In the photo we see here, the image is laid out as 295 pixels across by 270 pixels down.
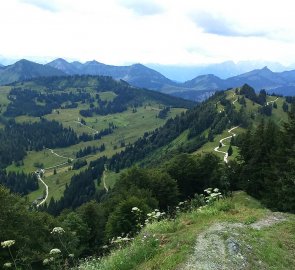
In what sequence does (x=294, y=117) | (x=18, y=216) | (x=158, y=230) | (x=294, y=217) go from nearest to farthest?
1. (x=158, y=230)
2. (x=294, y=217)
3. (x=18, y=216)
4. (x=294, y=117)

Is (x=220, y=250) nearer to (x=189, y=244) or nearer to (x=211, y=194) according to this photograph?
(x=189, y=244)

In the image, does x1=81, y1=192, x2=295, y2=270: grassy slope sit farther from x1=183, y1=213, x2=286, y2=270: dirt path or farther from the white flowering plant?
the white flowering plant

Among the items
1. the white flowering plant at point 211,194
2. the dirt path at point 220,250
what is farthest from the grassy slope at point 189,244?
the white flowering plant at point 211,194

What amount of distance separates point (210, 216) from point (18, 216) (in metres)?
36.0

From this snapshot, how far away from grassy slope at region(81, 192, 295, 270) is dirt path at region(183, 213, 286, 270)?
0.43 ft

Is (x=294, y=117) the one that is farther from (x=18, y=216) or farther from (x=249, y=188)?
(x=18, y=216)

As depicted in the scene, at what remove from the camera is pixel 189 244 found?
17234 mm

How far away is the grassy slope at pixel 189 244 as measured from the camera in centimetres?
1648

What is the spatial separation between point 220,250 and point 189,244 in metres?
Answer: 1.33

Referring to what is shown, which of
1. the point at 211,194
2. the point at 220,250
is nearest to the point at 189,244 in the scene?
the point at 220,250

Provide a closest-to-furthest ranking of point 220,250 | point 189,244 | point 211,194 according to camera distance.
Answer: point 220,250, point 189,244, point 211,194

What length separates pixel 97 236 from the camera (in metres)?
90.6

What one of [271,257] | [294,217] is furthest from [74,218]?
[271,257]

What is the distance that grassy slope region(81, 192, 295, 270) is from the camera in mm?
16484
